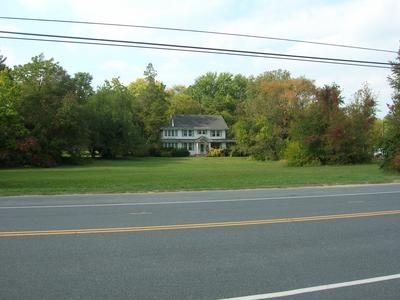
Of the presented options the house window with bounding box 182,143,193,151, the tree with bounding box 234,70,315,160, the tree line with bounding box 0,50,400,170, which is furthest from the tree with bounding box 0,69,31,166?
Answer: the house window with bounding box 182,143,193,151

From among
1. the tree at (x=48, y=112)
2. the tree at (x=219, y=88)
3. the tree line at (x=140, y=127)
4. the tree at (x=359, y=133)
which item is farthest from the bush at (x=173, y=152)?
the tree at (x=359, y=133)

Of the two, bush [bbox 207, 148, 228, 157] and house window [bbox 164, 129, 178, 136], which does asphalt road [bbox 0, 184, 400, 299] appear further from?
house window [bbox 164, 129, 178, 136]

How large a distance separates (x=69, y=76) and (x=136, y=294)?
61.5 metres

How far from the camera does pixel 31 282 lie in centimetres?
632

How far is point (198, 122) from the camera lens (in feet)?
338

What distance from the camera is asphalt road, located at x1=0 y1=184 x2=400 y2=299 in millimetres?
6121

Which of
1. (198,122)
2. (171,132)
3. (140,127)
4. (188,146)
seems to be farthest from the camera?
(198,122)

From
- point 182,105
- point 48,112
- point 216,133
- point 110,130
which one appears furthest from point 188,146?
point 48,112

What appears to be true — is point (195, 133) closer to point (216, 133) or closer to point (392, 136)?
point (216, 133)

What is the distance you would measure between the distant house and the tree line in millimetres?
8079

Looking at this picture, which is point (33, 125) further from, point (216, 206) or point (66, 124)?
point (216, 206)

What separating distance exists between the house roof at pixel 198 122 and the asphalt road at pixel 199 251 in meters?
87.0

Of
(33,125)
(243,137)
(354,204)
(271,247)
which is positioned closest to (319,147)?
(243,137)

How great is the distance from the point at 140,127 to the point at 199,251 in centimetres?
8530
